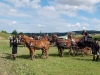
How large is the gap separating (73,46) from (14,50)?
245 inches

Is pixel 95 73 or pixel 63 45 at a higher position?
pixel 63 45

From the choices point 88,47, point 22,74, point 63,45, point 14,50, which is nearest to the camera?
point 22,74

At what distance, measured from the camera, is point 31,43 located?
57.7 ft

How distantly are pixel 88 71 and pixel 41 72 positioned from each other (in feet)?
9.54

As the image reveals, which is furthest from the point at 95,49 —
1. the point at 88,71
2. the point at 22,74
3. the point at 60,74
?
the point at 22,74

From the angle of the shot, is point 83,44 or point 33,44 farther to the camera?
point 83,44

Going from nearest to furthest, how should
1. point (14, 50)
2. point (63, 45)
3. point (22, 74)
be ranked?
point (22, 74), point (14, 50), point (63, 45)

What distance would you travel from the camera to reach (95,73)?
39.6 feet

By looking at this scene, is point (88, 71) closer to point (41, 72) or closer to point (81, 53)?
point (41, 72)

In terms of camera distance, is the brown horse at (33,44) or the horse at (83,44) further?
the horse at (83,44)

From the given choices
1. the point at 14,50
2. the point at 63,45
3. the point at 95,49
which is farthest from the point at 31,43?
the point at 95,49

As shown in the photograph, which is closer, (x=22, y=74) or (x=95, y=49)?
(x=22, y=74)

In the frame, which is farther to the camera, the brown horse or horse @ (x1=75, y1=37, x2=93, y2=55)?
horse @ (x1=75, y1=37, x2=93, y2=55)

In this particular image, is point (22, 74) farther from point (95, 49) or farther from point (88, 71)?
point (95, 49)
